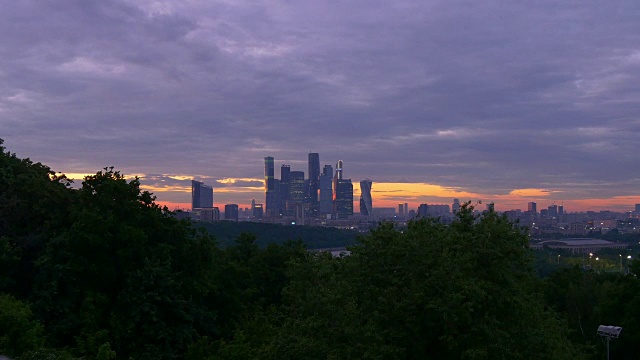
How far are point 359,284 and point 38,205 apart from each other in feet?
53.6

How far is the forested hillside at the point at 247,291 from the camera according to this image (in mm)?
15469

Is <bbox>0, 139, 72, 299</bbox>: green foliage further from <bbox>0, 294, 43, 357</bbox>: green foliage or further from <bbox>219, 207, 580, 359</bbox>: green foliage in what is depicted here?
<bbox>219, 207, 580, 359</bbox>: green foliage

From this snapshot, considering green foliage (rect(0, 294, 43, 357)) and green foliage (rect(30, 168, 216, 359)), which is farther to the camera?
green foliage (rect(30, 168, 216, 359))

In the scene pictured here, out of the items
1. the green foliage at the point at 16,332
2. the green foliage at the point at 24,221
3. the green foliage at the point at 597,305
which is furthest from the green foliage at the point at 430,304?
the green foliage at the point at 24,221

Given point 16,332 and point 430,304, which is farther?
point 16,332

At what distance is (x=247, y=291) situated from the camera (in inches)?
1149

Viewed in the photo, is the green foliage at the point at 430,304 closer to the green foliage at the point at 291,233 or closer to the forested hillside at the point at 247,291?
the forested hillside at the point at 247,291

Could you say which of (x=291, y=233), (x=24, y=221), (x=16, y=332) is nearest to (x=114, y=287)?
(x=16, y=332)

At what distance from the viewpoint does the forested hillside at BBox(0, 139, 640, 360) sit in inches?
609

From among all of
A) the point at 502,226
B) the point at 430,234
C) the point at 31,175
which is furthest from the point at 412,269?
the point at 31,175

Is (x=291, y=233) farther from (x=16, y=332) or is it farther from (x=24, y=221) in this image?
(x=16, y=332)

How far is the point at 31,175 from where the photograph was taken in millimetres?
29781

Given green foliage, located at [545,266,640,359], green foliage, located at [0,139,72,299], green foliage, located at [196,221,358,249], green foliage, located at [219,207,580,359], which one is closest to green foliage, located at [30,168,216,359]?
green foliage, located at [0,139,72,299]

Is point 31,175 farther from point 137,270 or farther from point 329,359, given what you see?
point 329,359
